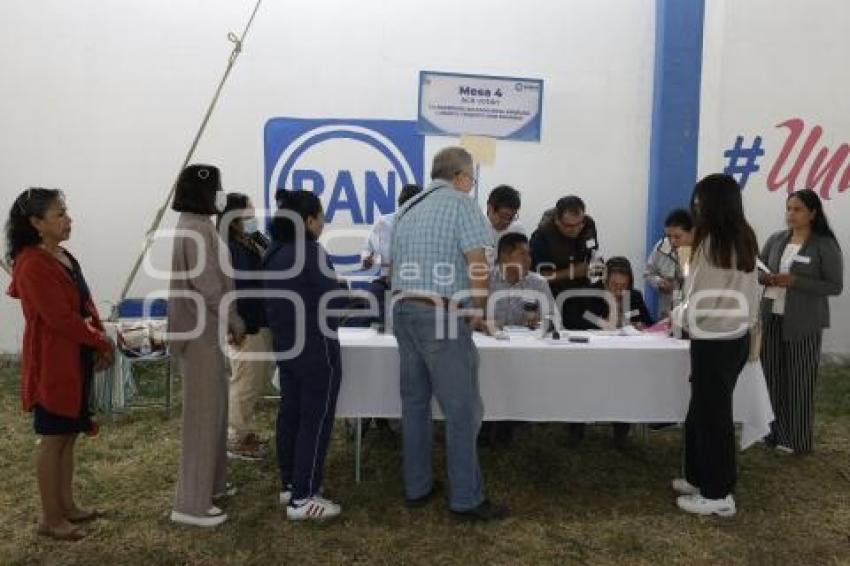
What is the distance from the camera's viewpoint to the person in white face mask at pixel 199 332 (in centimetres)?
235

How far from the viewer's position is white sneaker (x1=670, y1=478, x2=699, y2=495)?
282cm

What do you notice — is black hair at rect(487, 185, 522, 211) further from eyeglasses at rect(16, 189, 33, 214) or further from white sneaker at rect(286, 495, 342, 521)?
eyeglasses at rect(16, 189, 33, 214)

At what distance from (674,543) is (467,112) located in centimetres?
315

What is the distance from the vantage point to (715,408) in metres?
2.52

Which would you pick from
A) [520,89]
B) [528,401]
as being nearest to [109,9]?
[520,89]

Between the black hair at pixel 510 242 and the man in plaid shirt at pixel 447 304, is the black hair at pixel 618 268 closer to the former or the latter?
the black hair at pixel 510 242

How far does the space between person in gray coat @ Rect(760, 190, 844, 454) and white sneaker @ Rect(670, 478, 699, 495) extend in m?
0.80

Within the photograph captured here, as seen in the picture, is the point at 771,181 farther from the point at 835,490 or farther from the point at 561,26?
the point at 835,490

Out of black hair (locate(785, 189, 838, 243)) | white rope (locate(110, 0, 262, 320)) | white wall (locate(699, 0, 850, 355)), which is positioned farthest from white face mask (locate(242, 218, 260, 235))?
white wall (locate(699, 0, 850, 355))

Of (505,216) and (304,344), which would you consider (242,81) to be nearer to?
(505,216)

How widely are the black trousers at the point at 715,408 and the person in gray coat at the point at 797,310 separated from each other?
2.83ft

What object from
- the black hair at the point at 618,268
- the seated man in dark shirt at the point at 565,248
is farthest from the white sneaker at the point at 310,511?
the black hair at the point at 618,268

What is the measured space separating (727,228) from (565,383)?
2.58 feet

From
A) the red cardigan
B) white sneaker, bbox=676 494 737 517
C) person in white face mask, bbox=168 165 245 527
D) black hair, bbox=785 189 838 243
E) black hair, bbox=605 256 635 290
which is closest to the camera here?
the red cardigan
